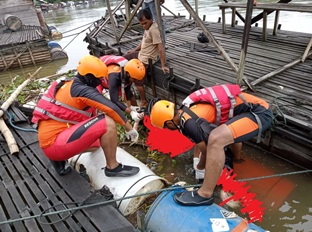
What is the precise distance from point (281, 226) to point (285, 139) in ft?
4.59

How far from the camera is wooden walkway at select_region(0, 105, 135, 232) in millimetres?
3107

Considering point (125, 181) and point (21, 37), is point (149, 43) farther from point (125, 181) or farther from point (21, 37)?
point (21, 37)

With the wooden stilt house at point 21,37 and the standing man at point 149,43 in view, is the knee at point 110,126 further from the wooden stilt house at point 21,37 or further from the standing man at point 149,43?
the wooden stilt house at point 21,37

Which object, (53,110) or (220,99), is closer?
(220,99)

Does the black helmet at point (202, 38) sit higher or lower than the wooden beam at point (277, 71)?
higher

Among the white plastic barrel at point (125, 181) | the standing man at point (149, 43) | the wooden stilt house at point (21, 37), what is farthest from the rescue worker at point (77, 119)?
the wooden stilt house at point (21, 37)

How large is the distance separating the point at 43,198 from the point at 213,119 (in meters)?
2.59

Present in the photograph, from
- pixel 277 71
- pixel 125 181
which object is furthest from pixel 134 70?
pixel 277 71

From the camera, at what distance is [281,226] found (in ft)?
11.6

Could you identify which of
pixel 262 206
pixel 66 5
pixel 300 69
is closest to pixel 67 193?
pixel 262 206

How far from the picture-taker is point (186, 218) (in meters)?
2.67

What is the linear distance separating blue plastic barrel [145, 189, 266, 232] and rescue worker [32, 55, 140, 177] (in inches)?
37.4

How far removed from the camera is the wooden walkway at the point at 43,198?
311 centimetres

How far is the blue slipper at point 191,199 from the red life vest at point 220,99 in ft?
3.54
